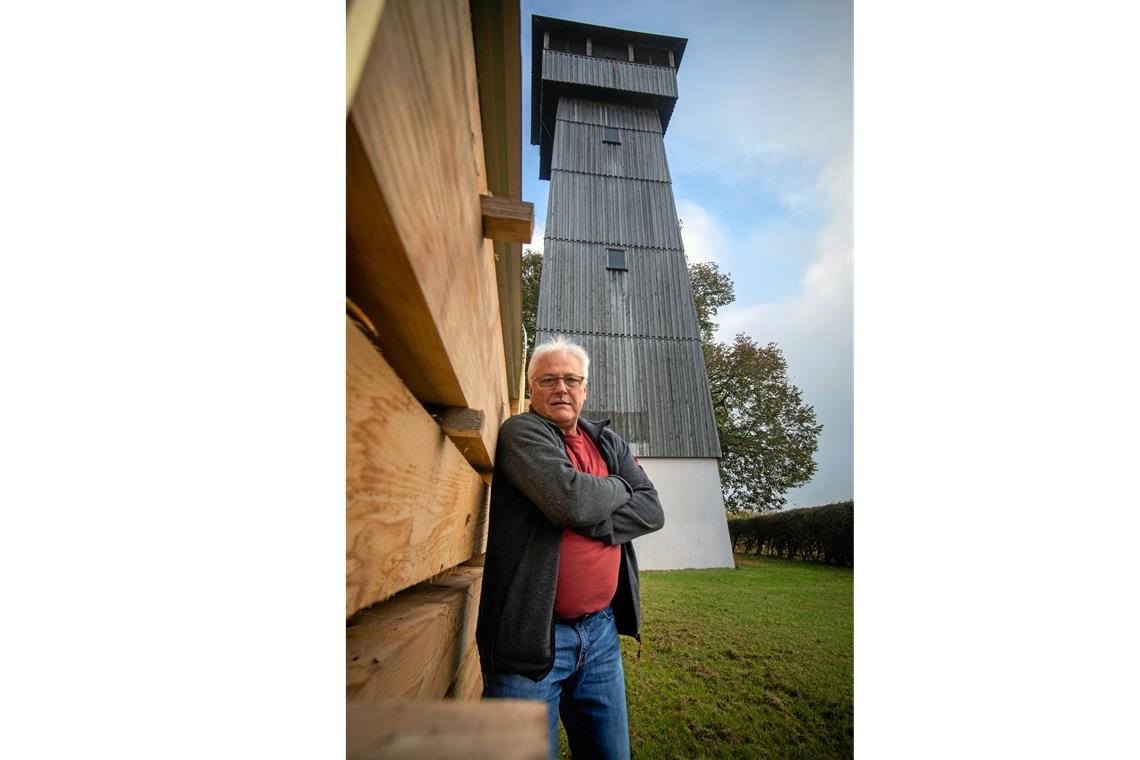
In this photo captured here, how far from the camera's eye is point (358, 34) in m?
0.15

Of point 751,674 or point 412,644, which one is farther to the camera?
point 751,674

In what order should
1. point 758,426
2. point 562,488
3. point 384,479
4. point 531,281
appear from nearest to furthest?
point 384,479 < point 562,488 < point 758,426 < point 531,281

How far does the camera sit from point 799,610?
7.03 feet

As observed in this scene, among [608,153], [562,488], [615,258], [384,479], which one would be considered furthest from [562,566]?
[608,153]

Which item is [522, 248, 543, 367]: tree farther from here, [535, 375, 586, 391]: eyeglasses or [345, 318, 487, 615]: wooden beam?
[345, 318, 487, 615]: wooden beam

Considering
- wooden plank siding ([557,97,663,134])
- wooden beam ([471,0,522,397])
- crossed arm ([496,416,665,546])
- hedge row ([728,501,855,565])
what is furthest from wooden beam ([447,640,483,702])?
wooden plank siding ([557,97,663,134])

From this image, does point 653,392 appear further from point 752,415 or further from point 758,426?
point 758,426

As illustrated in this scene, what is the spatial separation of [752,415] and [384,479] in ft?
16.2
